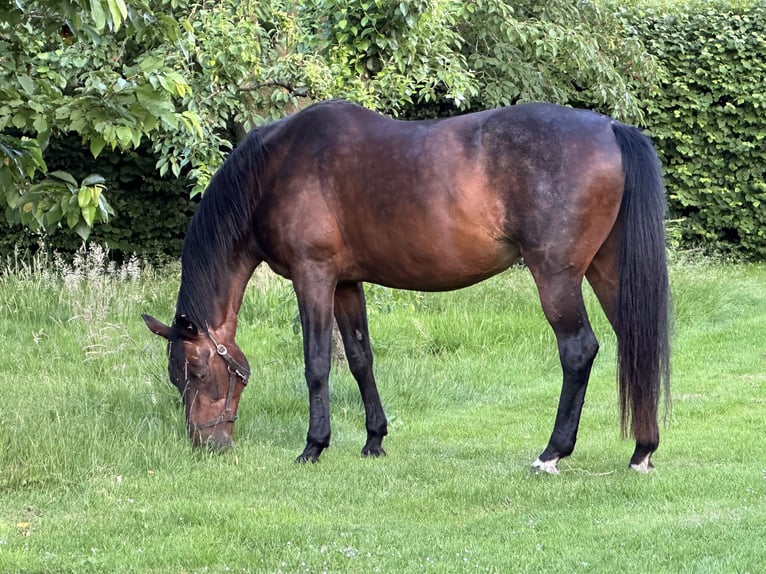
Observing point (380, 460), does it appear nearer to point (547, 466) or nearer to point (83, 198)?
point (547, 466)

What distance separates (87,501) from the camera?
4.61m

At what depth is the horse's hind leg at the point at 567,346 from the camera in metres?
4.95

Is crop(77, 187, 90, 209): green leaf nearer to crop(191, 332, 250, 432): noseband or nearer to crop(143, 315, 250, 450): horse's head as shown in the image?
crop(143, 315, 250, 450): horse's head

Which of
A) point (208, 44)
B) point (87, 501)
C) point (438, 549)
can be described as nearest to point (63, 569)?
point (87, 501)

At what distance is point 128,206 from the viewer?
1284 centimetres

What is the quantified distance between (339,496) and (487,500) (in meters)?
0.73

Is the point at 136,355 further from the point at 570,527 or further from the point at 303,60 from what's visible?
the point at 570,527

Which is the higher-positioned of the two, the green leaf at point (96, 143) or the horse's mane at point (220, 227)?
the green leaf at point (96, 143)

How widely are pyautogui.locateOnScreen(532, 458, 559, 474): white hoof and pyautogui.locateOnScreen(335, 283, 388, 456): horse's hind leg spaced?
1101mm

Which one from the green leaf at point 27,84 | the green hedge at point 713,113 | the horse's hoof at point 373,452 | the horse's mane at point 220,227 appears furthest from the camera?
the green hedge at point 713,113

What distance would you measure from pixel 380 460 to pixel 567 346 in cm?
130

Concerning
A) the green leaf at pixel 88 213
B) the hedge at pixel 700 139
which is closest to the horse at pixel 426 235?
the green leaf at pixel 88 213

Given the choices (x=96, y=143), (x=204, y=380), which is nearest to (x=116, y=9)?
(x=96, y=143)

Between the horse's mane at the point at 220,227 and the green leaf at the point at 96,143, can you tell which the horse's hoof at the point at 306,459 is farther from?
the green leaf at the point at 96,143
